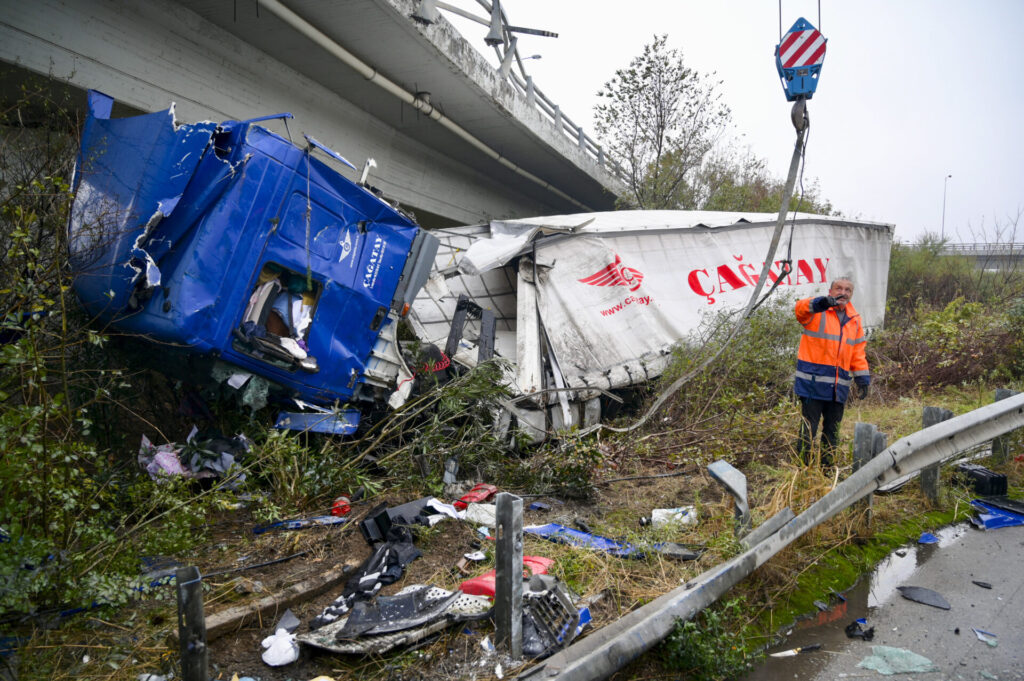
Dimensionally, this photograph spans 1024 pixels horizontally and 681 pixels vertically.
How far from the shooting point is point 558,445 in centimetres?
513

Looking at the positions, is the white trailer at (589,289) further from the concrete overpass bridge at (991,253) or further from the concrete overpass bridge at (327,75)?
the concrete overpass bridge at (991,253)

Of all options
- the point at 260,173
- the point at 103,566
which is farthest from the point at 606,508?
the point at 260,173

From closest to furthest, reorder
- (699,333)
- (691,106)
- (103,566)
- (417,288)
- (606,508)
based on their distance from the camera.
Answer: (103,566)
(606,508)
(417,288)
(699,333)
(691,106)

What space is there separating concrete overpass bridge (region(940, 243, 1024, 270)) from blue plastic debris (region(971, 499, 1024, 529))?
11.0 meters

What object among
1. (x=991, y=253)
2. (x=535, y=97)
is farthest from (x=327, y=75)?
(x=991, y=253)

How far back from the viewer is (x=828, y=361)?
471 cm

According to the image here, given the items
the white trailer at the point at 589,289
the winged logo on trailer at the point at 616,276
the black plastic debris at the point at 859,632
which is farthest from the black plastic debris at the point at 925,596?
the winged logo on trailer at the point at 616,276

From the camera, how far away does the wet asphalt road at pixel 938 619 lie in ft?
8.22

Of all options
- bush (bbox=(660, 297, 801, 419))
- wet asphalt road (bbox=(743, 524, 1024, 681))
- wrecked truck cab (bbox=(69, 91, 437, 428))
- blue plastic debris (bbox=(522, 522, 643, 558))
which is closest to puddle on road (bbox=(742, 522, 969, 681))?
wet asphalt road (bbox=(743, 524, 1024, 681))

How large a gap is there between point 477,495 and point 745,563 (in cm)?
212

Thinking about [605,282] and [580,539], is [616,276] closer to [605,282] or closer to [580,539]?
[605,282]

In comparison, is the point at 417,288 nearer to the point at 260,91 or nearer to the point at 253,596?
the point at 253,596

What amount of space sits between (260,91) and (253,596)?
685 centimetres

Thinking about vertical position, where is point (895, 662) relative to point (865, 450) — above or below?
below
